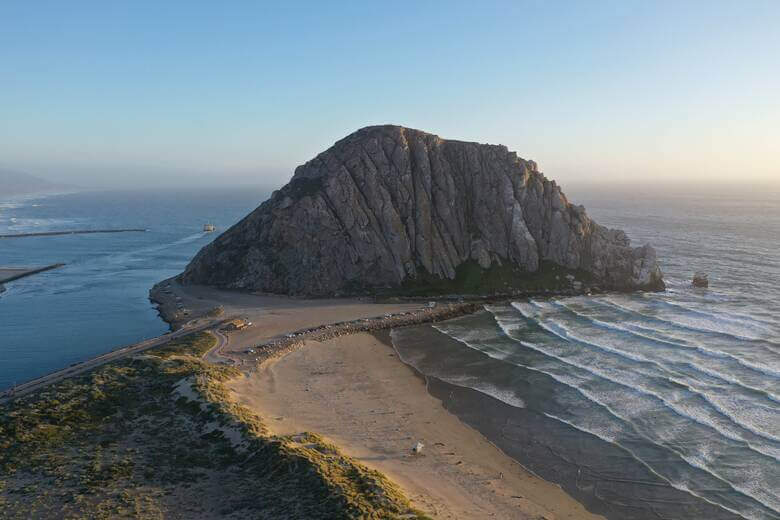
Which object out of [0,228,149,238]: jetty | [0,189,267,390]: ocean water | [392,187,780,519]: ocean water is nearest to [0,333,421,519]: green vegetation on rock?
[392,187,780,519]: ocean water

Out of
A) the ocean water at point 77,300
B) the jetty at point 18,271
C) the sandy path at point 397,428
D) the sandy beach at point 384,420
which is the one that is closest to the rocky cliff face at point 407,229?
the sandy beach at point 384,420

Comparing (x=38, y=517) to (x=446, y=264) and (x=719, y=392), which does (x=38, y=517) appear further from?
(x=446, y=264)

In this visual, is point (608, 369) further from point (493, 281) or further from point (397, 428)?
point (493, 281)

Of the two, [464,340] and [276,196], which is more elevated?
[276,196]

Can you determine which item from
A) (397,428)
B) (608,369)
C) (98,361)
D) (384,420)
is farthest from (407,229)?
(397,428)

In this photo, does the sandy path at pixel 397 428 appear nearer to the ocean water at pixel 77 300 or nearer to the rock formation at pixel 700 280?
the ocean water at pixel 77 300

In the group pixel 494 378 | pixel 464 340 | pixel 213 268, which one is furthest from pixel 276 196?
pixel 494 378
